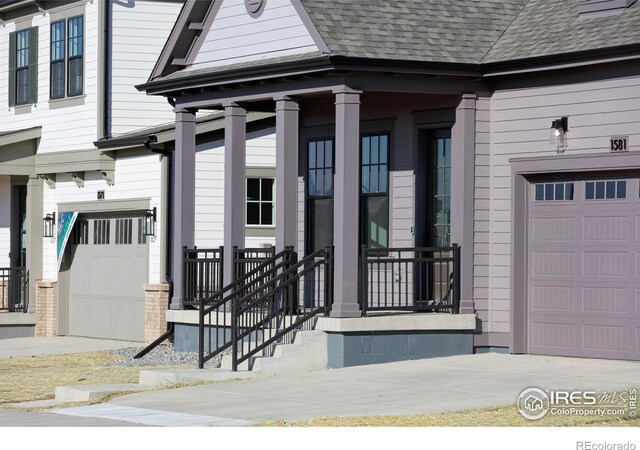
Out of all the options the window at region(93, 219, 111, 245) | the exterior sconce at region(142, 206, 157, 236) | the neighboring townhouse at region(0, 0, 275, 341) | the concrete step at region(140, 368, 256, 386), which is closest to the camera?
the concrete step at region(140, 368, 256, 386)

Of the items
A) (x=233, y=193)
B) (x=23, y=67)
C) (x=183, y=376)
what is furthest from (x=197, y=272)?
(x=23, y=67)

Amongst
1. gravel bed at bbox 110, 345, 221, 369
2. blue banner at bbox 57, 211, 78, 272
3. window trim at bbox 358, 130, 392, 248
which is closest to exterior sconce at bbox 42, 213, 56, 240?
blue banner at bbox 57, 211, 78, 272

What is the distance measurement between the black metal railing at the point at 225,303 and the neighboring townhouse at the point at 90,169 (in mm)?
4331

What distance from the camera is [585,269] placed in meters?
17.9

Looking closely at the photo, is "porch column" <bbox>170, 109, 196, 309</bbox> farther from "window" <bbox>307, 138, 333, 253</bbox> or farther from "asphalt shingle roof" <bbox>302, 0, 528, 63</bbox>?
"asphalt shingle roof" <bbox>302, 0, 528, 63</bbox>

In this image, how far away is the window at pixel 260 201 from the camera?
24453mm

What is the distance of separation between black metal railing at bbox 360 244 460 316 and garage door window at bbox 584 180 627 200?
1997mm

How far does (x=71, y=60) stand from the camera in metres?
27.0

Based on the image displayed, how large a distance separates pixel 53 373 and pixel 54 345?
5889 mm

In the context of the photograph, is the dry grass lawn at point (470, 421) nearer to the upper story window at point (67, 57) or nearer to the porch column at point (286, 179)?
the porch column at point (286, 179)

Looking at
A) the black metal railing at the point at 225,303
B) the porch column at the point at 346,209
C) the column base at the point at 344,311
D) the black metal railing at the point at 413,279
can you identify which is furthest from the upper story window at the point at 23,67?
the column base at the point at 344,311

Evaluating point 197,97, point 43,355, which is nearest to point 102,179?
point 43,355

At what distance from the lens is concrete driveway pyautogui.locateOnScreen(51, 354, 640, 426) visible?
14109mm

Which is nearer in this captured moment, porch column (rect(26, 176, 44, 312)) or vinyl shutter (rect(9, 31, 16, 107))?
porch column (rect(26, 176, 44, 312))
